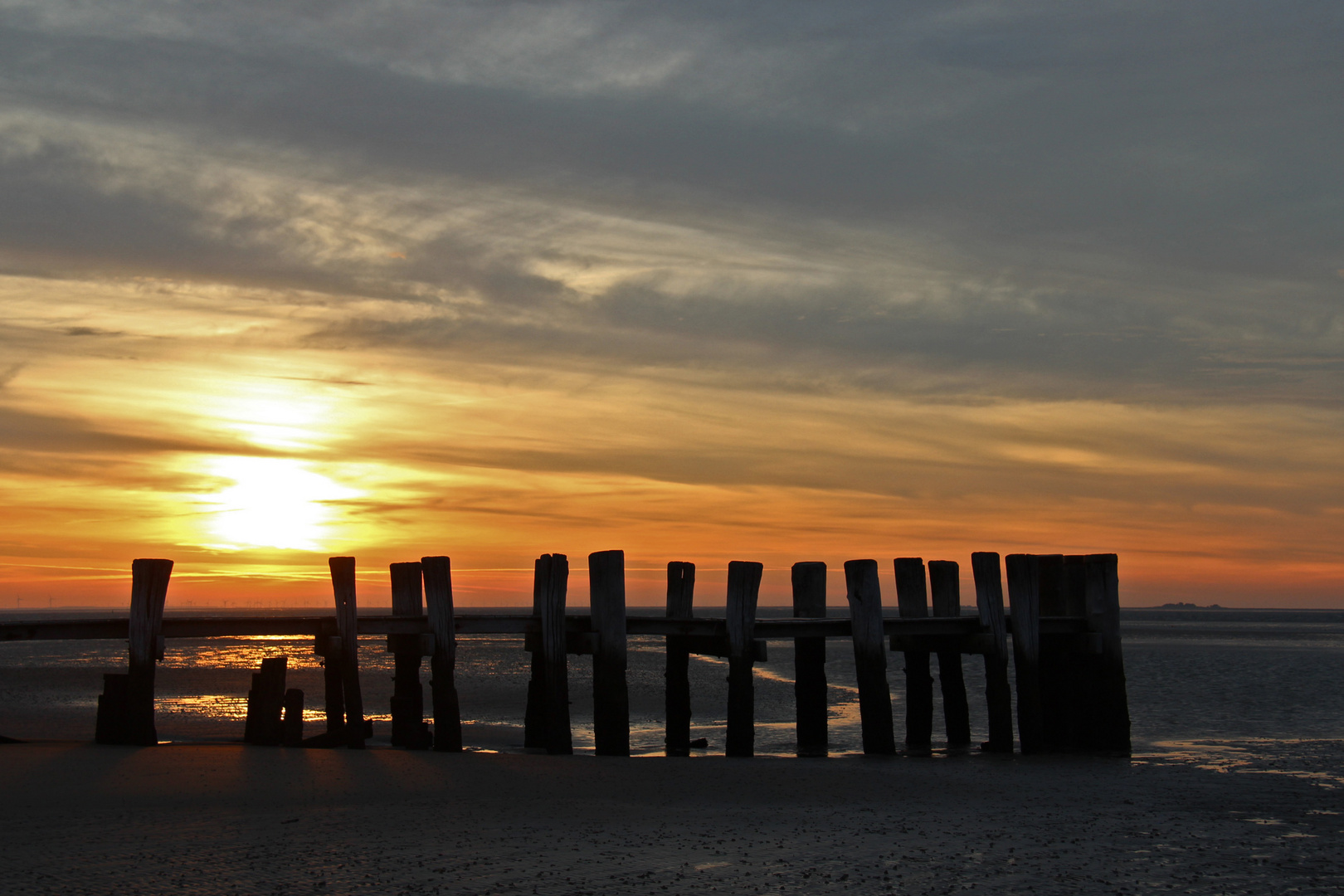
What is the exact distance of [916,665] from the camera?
1434cm

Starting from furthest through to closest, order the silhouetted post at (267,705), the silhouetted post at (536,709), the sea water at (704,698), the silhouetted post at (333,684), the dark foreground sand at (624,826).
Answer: the sea water at (704,698), the silhouetted post at (536,709), the silhouetted post at (333,684), the silhouetted post at (267,705), the dark foreground sand at (624,826)

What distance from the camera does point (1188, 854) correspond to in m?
7.50

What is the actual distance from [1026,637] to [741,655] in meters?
3.59

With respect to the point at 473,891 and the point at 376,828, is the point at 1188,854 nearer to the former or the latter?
the point at 473,891

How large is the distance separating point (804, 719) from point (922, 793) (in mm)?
4075

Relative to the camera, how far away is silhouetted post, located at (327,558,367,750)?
38.6 feet

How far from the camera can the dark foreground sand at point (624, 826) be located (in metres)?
6.46

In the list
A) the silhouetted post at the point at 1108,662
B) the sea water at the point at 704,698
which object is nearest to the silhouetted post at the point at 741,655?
the sea water at the point at 704,698

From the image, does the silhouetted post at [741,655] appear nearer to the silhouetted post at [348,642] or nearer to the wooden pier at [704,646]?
the wooden pier at [704,646]

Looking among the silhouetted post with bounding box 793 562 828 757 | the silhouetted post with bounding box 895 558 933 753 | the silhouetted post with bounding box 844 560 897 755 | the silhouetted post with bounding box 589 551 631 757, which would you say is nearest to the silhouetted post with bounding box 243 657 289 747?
the silhouetted post with bounding box 589 551 631 757

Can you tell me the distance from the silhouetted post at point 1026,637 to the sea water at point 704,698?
82.0 inches

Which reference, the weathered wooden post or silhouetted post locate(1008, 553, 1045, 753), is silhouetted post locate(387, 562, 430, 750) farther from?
silhouetted post locate(1008, 553, 1045, 753)

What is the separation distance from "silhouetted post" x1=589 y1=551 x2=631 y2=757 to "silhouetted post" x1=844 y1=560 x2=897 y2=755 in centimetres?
266

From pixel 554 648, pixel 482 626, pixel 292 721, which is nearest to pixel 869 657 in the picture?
pixel 554 648
